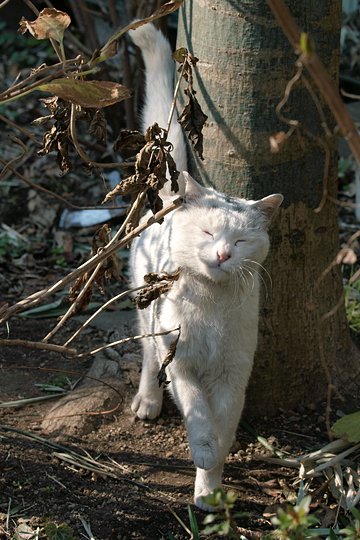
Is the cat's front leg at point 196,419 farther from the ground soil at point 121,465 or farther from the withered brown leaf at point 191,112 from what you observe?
the withered brown leaf at point 191,112

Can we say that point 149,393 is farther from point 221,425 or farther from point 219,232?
point 219,232

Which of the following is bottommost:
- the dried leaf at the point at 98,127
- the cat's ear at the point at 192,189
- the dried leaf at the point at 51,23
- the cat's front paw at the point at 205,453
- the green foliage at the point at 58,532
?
the green foliage at the point at 58,532

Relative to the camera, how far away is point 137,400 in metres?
3.24

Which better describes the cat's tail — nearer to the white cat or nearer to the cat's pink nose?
the white cat

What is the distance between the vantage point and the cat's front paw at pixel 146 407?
126 inches

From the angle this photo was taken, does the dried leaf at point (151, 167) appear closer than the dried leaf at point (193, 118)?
Yes

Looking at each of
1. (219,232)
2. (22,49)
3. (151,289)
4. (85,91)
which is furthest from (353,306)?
(22,49)

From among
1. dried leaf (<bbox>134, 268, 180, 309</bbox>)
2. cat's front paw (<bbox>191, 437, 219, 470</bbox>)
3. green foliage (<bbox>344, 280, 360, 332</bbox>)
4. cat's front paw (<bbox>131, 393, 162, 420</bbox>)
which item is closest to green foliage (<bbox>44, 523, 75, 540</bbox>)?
cat's front paw (<bbox>191, 437, 219, 470</bbox>)

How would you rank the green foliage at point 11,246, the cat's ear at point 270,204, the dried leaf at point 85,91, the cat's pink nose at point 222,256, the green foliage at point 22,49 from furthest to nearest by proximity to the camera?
the green foliage at point 22,49
the green foliage at point 11,246
the cat's ear at point 270,204
the cat's pink nose at point 222,256
the dried leaf at point 85,91

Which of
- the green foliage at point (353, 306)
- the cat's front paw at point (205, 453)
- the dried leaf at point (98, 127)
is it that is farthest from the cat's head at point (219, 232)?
the green foliage at point (353, 306)

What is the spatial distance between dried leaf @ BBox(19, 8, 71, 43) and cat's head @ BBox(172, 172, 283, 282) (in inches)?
30.5

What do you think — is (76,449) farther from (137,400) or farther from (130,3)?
(130,3)

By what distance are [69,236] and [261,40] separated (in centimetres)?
222

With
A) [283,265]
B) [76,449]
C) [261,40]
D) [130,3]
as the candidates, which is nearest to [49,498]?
[76,449]
